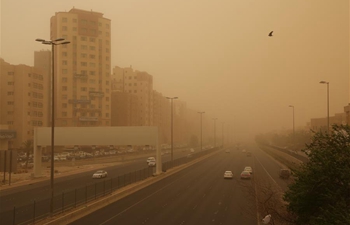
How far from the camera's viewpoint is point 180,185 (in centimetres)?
3712

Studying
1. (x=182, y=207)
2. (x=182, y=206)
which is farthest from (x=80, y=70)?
(x=182, y=207)

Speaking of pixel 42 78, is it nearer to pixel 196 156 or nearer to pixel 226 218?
pixel 196 156

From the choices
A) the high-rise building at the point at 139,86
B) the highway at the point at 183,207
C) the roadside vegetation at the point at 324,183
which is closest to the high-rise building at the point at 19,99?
the highway at the point at 183,207

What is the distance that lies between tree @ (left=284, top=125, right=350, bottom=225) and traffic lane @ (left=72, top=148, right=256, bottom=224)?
7161 mm

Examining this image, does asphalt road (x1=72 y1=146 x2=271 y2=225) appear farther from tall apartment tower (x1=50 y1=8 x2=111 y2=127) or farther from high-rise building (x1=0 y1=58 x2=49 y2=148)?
tall apartment tower (x1=50 y1=8 x2=111 y2=127)

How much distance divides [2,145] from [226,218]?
40441 mm

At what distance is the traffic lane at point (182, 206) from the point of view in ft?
69.0

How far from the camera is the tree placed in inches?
477

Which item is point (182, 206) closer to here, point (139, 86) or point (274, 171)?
point (274, 171)

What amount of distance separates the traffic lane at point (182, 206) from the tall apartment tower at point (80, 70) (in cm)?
6476

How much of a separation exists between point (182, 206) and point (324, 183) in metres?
14.2

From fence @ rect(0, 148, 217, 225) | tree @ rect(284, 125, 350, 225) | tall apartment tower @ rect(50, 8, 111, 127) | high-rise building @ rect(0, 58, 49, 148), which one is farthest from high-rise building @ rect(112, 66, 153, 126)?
tree @ rect(284, 125, 350, 225)

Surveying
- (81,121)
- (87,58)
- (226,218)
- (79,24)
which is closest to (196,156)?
(81,121)

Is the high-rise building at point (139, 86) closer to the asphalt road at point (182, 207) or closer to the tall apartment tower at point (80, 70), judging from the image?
the tall apartment tower at point (80, 70)
